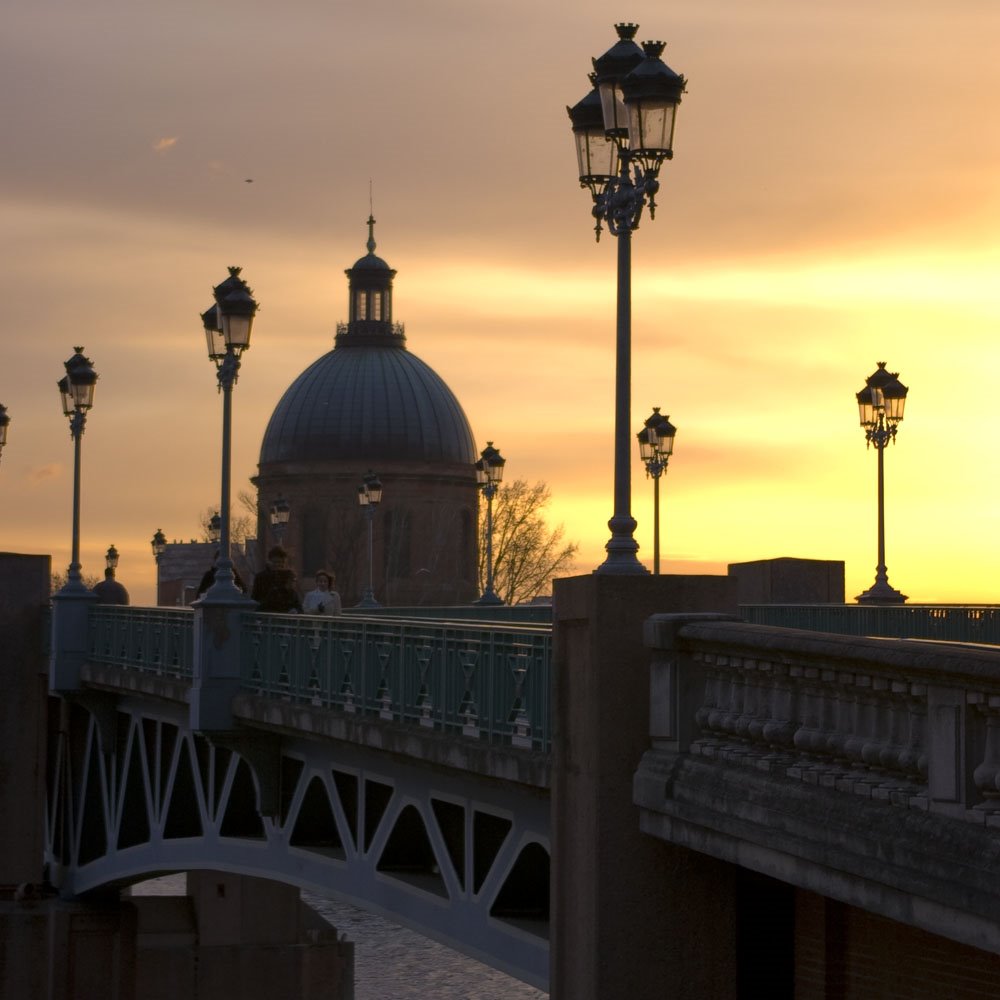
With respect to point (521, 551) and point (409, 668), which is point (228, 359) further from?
point (521, 551)

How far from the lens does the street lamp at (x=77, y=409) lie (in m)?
31.2

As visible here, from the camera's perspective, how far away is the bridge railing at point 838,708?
8305 millimetres

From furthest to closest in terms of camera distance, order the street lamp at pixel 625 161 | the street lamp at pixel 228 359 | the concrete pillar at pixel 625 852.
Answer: the street lamp at pixel 228 359, the street lamp at pixel 625 161, the concrete pillar at pixel 625 852

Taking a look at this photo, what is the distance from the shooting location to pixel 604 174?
13445 millimetres

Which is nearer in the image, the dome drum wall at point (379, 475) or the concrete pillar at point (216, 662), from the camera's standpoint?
the concrete pillar at point (216, 662)

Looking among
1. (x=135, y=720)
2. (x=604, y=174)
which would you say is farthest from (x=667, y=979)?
(x=135, y=720)

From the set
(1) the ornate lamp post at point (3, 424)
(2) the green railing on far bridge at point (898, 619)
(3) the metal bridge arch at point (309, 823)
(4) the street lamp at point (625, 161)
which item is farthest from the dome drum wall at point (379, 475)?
(4) the street lamp at point (625, 161)

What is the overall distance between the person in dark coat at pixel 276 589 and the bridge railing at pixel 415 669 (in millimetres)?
914

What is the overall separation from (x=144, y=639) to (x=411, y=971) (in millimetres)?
23917

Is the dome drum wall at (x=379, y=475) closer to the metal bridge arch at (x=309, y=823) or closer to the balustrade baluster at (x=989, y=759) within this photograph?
the metal bridge arch at (x=309, y=823)

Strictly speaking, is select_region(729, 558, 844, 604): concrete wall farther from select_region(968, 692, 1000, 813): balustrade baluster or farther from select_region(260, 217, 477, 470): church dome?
select_region(260, 217, 477, 470): church dome

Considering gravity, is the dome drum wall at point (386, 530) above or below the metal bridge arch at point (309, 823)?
above

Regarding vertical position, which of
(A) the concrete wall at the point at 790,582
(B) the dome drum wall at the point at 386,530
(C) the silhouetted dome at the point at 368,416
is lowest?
(A) the concrete wall at the point at 790,582

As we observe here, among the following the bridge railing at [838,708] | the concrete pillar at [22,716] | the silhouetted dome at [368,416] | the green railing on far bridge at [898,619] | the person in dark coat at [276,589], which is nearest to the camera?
the bridge railing at [838,708]
